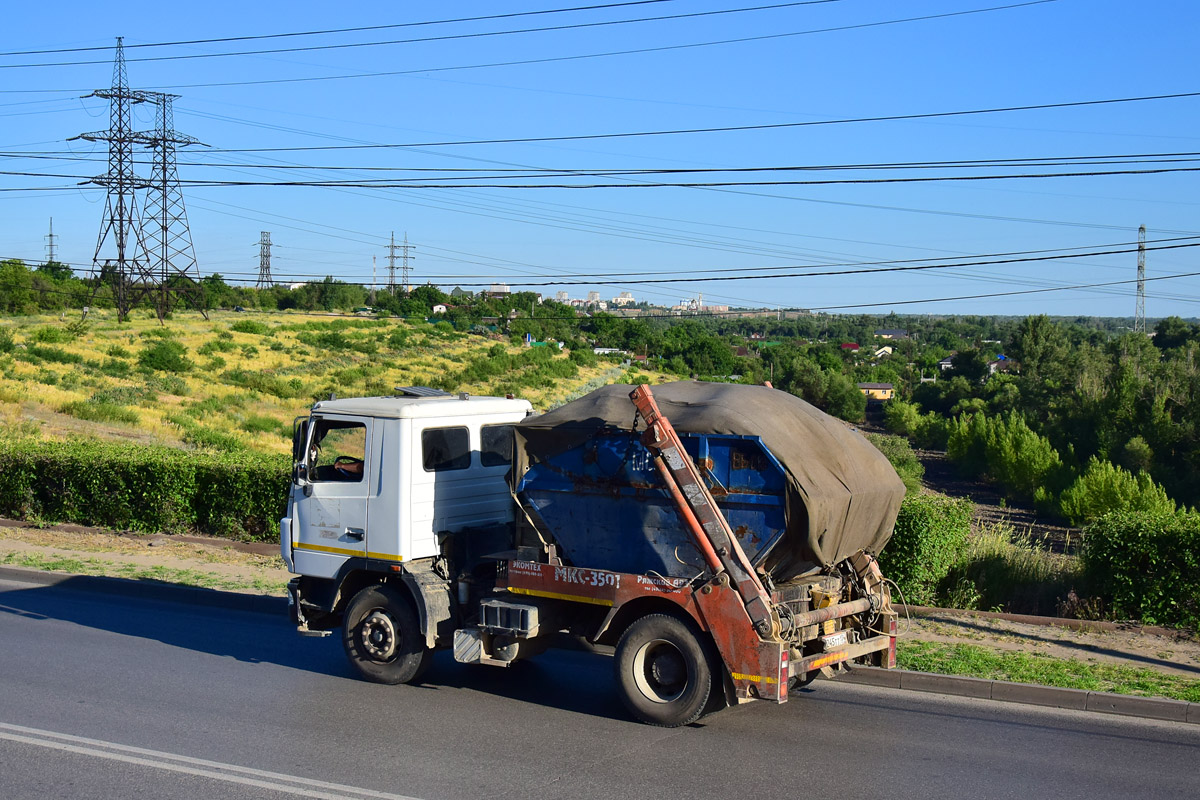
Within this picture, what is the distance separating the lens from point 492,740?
7371 mm

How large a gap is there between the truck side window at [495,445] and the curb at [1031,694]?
11.5 ft

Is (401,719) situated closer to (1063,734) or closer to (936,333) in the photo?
(1063,734)

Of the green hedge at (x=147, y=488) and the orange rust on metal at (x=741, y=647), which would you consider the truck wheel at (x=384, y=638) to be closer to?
the orange rust on metal at (x=741, y=647)

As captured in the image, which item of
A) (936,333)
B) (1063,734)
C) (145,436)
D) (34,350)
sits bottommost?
(1063,734)

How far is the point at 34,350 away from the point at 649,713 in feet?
154

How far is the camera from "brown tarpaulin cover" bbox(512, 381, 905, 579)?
732 cm

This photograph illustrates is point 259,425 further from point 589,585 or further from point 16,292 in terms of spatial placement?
point 16,292

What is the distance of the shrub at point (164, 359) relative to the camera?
49469mm

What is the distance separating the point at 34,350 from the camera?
4662cm

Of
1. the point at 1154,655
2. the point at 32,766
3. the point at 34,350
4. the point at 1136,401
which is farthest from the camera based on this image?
the point at 1136,401

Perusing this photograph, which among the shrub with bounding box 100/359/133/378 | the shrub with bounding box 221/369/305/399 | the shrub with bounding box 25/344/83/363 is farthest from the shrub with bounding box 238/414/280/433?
the shrub with bounding box 25/344/83/363

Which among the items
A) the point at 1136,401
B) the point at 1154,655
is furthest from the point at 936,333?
the point at 1154,655

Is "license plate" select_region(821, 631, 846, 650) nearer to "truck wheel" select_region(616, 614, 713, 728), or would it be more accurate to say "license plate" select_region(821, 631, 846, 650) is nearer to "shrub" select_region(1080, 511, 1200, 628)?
"truck wheel" select_region(616, 614, 713, 728)

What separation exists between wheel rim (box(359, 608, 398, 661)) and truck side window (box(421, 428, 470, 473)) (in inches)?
52.5
